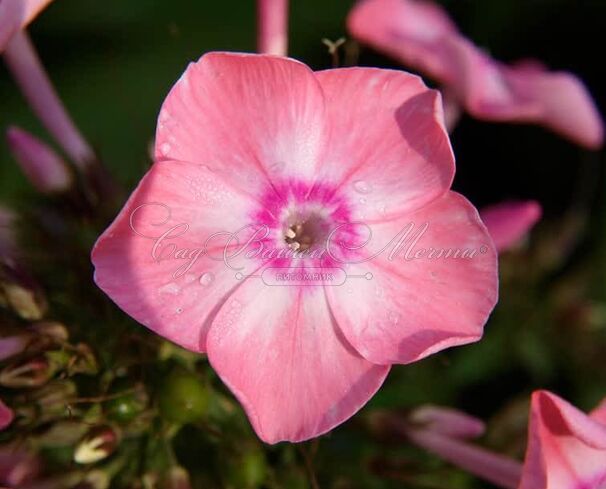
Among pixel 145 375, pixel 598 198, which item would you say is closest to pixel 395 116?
pixel 145 375

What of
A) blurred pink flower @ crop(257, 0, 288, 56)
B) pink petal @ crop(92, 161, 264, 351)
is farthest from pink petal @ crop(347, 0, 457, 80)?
pink petal @ crop(92, 161, 264, 351)

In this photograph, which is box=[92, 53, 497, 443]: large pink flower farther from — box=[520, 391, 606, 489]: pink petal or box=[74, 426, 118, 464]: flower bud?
box=[74, 426, 118, 464]: flower bud

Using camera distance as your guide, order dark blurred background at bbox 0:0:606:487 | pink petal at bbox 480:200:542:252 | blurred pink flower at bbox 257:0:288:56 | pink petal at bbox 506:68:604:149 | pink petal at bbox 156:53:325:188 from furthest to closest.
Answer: dark blurred background at bbox 0:0:606:487, pink petal at bbox 506:68:604:149, pink petal at bbox 480:200:542:252, blurred pink flower at bbox 257:0:288:56, pink petal at bbox 156:53:325:188

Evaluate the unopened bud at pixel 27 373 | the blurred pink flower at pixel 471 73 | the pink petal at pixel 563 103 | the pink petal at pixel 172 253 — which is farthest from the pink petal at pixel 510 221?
the unopened bud at pixel 27 373

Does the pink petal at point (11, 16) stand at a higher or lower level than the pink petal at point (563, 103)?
higher

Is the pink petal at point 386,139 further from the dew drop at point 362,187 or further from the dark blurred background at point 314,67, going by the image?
the dark blurred background at point 314,67

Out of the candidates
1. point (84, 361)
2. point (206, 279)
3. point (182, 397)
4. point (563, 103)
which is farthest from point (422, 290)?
point (563, 103)
